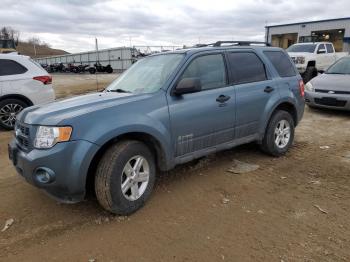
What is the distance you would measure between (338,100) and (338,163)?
12.7 ft

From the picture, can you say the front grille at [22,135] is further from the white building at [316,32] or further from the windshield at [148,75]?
the white building at [316,32]

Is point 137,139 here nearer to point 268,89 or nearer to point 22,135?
point 22,135

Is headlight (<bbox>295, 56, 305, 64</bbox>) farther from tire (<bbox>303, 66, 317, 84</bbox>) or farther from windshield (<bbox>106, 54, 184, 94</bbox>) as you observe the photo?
windshield (<bbox>106, 54, 184, 94</bbox>)

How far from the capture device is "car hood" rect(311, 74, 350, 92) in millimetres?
8583

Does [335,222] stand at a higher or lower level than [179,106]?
lower

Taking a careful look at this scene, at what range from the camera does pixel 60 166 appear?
3.24 metres

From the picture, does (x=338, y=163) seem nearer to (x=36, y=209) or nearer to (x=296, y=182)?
(x=296, y=182)

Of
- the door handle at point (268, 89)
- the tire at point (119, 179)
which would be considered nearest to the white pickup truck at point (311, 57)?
the door handle at point (268, 89)

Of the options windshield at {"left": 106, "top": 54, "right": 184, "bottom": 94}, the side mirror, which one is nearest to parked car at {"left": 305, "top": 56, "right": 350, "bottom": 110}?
windshield at {"left": 106, "top": 54, "right": 184, "bottom": 94}

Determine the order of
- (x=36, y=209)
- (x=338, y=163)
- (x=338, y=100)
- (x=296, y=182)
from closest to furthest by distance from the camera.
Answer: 1. (x=36, y=209)
2. (x=296, y=182)
3. (x=338, y=163)
4. (x=338, y=100)

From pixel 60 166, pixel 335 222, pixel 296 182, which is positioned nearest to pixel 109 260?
pixel 60 166

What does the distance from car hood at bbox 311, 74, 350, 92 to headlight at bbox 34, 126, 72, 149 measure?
742 centimetres

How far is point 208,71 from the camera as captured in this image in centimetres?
454

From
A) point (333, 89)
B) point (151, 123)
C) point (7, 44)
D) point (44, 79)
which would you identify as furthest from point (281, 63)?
point (7, 44)
